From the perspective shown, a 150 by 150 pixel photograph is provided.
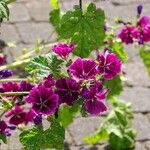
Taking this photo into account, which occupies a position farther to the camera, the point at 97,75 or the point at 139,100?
the point at 139,100

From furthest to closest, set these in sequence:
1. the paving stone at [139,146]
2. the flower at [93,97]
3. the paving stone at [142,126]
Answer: the paving stone at [142,126], the paving stone at [139,146], the flower at [93,97]

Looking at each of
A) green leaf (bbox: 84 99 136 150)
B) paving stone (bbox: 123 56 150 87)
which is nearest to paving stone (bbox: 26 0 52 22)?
paving stone (bbox: 123 56 150 87)

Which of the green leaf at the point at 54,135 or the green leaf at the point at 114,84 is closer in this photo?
the green leaf at the point at 54,135

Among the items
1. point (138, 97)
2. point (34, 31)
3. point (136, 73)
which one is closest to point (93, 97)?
point (138, 97)

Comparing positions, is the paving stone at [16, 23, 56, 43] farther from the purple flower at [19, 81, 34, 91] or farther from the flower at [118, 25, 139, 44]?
the purple flower at [19, 81, 34, 91]

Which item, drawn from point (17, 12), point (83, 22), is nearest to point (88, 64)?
point (83, 22)

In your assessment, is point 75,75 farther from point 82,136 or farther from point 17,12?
point 17,12

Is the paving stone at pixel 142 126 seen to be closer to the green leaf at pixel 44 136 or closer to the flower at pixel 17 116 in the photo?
the flower at pixel 17 116

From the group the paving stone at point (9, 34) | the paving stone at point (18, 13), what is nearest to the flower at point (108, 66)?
the paving stone at point (9, 34)
